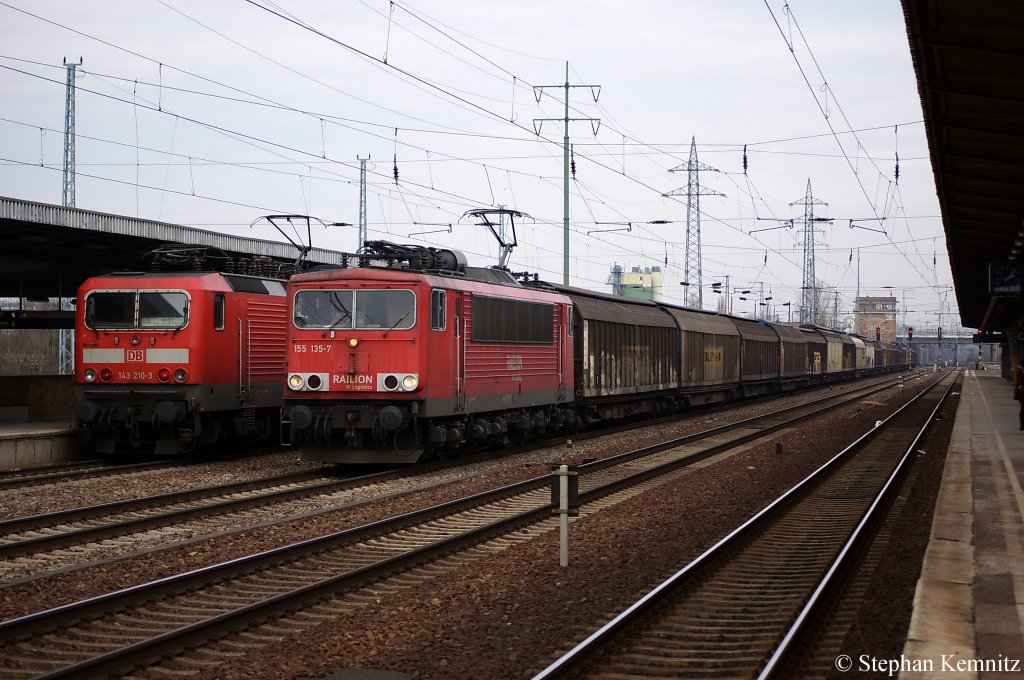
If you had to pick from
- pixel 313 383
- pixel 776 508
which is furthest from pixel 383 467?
pixel 776 508

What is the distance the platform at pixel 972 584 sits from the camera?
688cm

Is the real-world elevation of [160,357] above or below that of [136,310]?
below

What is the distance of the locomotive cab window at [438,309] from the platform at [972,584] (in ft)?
26.3

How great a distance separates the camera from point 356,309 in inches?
680

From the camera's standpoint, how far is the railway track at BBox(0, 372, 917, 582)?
10961mm

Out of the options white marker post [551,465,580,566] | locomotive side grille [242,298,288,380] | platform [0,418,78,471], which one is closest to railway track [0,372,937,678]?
white marker post [551,465,580,566]

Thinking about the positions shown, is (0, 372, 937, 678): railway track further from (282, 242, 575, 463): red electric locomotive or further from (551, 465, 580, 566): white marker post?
(282, 242, 575, 463): red electric locomotive

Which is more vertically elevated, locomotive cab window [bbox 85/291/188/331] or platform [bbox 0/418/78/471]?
locomotive cab window [bbox 85/291/188/331]

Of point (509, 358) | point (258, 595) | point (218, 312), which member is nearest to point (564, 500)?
point (258, 595)

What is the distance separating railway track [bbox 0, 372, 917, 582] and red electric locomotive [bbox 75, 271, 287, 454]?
3.03m

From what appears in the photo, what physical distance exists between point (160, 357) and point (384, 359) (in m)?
4.42

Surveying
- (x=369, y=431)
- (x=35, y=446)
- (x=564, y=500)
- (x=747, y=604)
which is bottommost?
(x=747, y=604)

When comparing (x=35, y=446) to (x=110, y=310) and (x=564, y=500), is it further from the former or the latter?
(x=564, y=500)

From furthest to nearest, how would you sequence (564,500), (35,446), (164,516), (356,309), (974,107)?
(35,446), (356,309), (974,107), (164,516), (564,500)
